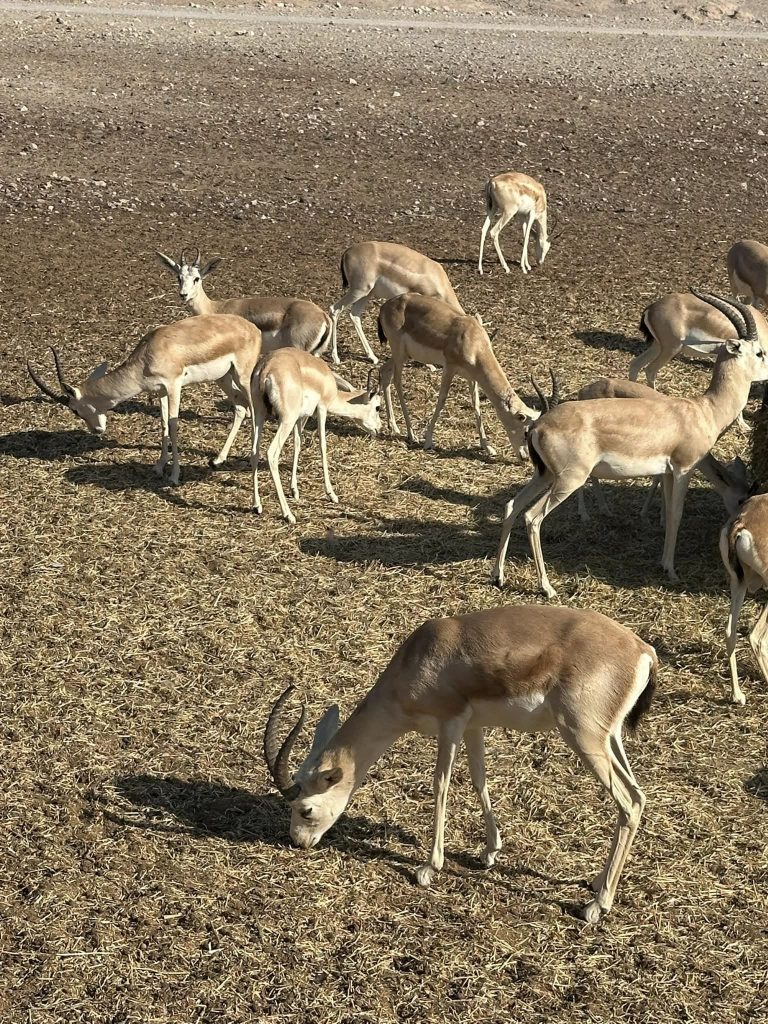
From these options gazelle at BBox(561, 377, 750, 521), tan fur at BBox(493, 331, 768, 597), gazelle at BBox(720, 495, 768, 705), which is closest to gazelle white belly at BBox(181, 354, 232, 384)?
gazelle at BBox(561, 377, 750, 521)

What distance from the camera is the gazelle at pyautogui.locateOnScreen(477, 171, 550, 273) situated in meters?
15.8

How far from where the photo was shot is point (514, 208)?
1588 centimetres

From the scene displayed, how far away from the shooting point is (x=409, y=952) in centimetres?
535

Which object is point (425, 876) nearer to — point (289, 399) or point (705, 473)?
point (705, 473)

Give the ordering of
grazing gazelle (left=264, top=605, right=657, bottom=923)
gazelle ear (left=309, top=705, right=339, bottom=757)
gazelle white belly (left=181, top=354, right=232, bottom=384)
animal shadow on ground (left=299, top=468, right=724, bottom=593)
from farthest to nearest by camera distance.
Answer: gazelle white belly (left=181, top=354, right=232, bottom=384)
animal shadow on ground (left=299, top=468, right=724, bottom=593)
gazelle ear (left=309, top=705, right=339, bottom=757)
grazing gazelle (left=264, top=605, right=657, bottom=923)

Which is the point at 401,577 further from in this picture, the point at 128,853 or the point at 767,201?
the point at 767,201

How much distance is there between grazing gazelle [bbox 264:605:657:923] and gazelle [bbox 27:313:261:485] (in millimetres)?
4531

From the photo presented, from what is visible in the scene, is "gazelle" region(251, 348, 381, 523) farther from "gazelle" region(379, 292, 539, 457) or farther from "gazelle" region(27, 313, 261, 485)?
"gazelle" region(379, 292, 539, 457)

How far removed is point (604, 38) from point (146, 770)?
33.3m

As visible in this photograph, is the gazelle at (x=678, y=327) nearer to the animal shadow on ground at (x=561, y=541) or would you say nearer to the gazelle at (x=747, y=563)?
the animal shadow on ground at (x=561, y=541)

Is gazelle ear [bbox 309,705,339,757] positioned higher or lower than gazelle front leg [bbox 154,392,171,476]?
higher

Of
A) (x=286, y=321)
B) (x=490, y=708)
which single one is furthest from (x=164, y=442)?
(x=490, y=708)

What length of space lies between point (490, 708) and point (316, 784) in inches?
34.8

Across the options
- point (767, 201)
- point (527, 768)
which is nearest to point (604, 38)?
point (767, 201)
